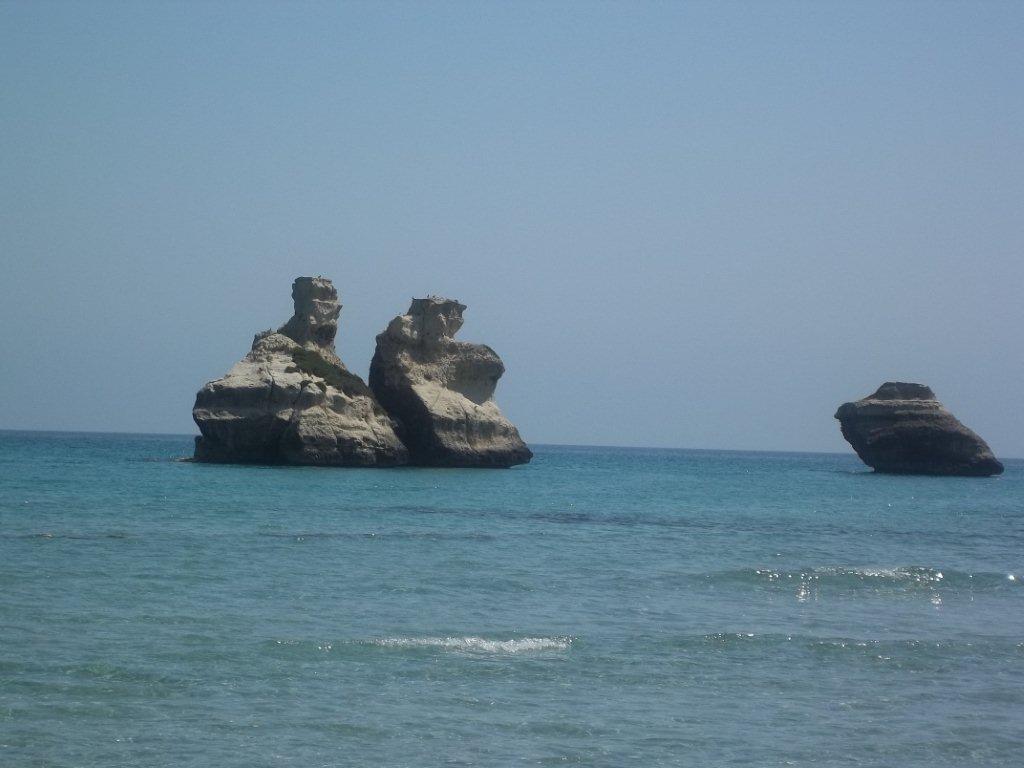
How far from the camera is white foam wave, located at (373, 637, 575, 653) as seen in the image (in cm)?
1558

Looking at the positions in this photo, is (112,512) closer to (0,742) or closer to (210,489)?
(210,489)

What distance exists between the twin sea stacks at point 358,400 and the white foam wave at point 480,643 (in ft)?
139

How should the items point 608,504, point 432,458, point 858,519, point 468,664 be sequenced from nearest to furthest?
1. point 468,664
2. point 858,519
3. point 608,504
4. point 432,458

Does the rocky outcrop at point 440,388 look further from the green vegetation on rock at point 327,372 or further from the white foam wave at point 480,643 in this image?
the white foam wave at point 480,643

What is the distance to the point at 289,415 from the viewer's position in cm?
5800

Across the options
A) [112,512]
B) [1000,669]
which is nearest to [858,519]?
[112,512]

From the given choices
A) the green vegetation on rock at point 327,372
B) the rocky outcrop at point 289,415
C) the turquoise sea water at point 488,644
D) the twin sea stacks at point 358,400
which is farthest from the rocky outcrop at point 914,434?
the turquoise sea water at point 488,644

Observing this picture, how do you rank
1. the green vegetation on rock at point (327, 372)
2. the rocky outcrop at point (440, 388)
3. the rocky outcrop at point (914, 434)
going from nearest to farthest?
the green vegetation on rock at point (327, 372) < the rocky outcrop at point (440, 388) < the rocky outcrop at point (914, 434)

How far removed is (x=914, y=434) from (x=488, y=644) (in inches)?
2491

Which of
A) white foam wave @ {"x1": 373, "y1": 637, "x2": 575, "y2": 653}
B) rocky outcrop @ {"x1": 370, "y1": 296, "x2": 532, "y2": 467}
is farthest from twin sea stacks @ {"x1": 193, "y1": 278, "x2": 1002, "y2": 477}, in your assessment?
white foam wave @ {"x1": 373, "y1": 637, "x2": 575, "y2": 653}

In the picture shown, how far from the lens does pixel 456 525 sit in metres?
32.2

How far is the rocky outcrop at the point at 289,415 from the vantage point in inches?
2281

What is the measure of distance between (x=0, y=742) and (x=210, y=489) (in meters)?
30.2

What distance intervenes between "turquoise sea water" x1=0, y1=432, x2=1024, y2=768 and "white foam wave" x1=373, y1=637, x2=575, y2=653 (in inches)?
2.0
